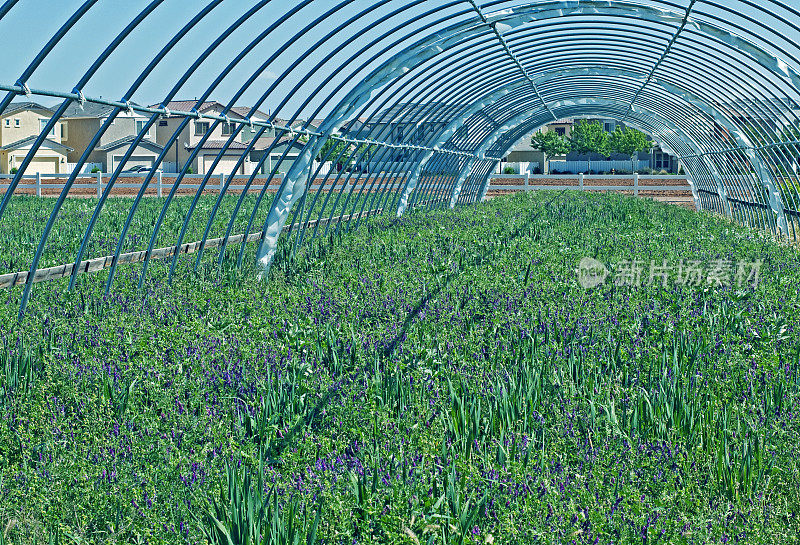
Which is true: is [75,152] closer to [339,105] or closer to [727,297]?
[339,105]

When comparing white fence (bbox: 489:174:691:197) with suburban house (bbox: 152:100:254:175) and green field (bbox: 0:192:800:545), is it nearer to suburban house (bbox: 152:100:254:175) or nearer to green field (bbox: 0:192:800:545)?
green field (bbox: 0:192:800:545)

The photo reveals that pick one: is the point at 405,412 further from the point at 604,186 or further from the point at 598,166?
the point at 598,166

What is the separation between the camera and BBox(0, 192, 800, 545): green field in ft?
9.20

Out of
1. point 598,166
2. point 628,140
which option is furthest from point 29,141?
point 628,140

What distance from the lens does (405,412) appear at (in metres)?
3.86

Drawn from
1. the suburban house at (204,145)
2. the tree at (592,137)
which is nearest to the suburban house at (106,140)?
the suburban house at (204,145)

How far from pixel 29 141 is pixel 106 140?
74.3 feet

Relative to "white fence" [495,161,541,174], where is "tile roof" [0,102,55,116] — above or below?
above

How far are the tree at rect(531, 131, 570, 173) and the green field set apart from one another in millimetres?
64460

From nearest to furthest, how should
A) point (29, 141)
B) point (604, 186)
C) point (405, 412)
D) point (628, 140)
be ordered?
point (405, 412), point (604, 186), point (29, 141), point (628, 140)

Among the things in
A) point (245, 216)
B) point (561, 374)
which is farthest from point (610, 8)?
point (245, 216)

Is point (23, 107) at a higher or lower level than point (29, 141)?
higher

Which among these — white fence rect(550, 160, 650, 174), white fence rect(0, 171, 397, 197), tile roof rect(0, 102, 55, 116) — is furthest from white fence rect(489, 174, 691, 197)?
tile roof rect(0, 102, 55, 116)

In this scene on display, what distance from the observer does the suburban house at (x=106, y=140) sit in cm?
6719
